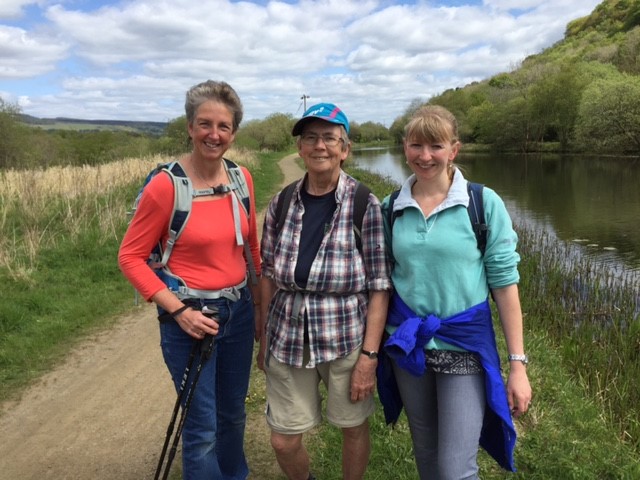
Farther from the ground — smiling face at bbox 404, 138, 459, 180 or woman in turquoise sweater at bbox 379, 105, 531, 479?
smiling face at bbox 404, 138, 459, 180

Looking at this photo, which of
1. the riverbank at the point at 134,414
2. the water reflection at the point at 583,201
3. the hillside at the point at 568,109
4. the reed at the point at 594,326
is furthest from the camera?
the hillside at the point at 568,109

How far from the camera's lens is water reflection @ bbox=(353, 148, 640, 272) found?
12.4 m

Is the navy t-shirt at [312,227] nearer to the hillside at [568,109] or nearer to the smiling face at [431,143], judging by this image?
the smiling face at [431,143]

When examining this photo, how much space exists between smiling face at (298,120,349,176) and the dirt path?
1982 millimetres

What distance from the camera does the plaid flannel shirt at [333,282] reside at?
7.29 feet

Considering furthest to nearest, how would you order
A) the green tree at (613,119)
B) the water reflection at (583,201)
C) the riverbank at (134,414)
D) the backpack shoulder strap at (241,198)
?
the green tree at (613,119)
the water reflection at (583,201)
the riverbank at (134,414)
the backpack shoulder strap at (241,198)

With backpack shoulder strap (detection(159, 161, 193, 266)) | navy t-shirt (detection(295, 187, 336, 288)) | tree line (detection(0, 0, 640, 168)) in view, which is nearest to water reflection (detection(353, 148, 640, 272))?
tree line (detection(0, 0, 640, 168))

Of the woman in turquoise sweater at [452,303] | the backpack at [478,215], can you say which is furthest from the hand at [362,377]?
the backpack at [478,215]

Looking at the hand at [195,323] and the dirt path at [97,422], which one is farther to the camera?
the dirt path at [97,422]

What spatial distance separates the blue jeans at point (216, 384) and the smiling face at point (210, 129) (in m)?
0.67

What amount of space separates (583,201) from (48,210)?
1751 centimetres

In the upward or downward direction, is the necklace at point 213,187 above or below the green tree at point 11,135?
below

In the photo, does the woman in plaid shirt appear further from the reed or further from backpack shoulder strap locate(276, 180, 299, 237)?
the reed

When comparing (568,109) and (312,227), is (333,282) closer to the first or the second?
(312,227)
